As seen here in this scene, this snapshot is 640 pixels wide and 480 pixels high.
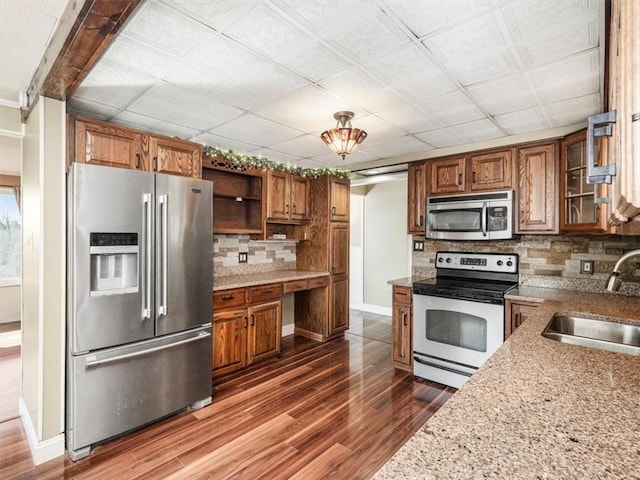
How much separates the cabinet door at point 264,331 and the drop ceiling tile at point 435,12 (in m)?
2.80

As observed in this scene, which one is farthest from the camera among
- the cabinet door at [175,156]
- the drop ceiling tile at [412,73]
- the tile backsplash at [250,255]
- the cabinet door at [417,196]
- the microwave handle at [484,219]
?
the tile backsplash at [250,255]

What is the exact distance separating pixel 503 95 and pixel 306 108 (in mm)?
1394

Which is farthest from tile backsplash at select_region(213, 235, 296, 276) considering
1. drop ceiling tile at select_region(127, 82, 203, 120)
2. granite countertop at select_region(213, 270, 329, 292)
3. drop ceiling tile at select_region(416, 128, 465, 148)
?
drop ceiling tile at select_region(416, 128, 465, 148)

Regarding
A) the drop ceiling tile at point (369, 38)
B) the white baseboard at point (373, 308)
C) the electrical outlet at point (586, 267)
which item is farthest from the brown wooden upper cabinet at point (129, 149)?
the white baseboard at point (373, 308)

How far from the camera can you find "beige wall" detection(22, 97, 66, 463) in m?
2.12

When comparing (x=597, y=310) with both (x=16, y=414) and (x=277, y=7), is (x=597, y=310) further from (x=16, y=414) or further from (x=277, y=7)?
(x=16, y=414)

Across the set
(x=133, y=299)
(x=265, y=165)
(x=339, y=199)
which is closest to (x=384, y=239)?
(x=339, y=199)

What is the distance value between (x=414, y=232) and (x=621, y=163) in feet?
10.2

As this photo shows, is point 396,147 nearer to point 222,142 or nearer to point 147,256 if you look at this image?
point 222,142

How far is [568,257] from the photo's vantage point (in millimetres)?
3072

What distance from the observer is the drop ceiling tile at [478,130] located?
2887 millimetres

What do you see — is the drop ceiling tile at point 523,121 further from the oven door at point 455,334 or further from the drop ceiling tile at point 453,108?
the oven door at point 455,334

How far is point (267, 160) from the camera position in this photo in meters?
4.03

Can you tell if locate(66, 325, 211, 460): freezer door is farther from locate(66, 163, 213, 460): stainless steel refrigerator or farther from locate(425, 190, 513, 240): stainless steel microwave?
locate(425, 190, 513, 240): stainless steel microwave
